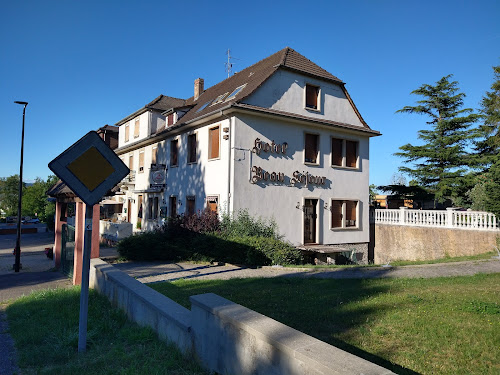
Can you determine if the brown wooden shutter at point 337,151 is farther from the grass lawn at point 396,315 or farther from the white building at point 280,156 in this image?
the grass lawn at point 396,315

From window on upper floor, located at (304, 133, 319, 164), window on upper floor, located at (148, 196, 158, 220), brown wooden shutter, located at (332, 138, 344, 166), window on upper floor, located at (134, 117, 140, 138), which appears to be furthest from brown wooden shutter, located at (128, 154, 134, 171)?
brown wooden shutter, located at (332, 138, 344, 166)

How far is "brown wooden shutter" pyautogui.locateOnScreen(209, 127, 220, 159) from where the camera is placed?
58.5ft

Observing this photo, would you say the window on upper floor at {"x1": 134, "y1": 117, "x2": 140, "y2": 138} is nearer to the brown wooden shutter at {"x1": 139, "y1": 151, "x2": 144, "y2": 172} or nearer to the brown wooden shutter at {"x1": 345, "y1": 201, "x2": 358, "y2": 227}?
the brown wooden shutter at {"x1": 139, "y1": 151, "x2": 144, "y2": 172}

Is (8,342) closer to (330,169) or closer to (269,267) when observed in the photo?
(269,267)

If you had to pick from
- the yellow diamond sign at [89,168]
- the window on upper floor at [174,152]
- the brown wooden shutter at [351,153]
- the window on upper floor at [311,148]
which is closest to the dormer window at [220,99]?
the window on upper floor at [174,152]

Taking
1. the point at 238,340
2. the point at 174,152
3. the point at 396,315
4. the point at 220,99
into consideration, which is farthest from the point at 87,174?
the point at 174,152

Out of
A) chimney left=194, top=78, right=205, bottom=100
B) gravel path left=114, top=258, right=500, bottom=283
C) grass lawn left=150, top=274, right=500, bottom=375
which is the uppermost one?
chimney left=194, top=78, right=205, bottom=100

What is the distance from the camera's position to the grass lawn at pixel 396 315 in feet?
12.8

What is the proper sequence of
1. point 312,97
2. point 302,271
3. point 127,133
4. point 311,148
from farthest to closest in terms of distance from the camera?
point 127,133
point 312,97
point 311,148
point 302,271

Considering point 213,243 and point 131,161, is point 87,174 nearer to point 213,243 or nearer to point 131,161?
point 213,243

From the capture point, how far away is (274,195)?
17.7 metres

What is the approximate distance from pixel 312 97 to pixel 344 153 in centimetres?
356

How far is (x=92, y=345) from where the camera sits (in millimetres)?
4688

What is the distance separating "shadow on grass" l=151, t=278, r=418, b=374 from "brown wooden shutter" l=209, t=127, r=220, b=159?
29.8ft
